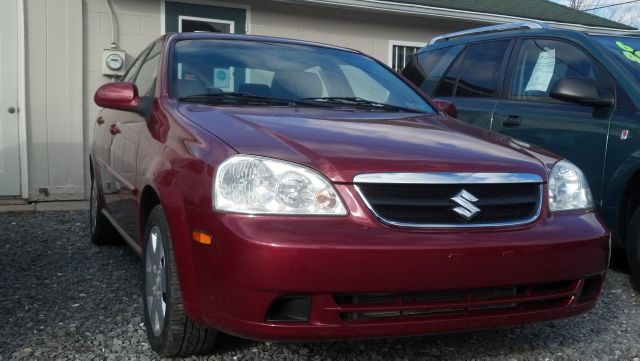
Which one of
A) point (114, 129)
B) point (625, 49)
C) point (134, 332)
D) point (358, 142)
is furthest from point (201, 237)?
point (625, 49)

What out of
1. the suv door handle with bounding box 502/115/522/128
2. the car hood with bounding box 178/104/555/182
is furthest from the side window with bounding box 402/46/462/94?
the car hood with bounding box 178/104/555/182

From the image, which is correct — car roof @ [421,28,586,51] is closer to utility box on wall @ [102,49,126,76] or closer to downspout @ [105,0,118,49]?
utility box on wall @ [102,49,126,76]

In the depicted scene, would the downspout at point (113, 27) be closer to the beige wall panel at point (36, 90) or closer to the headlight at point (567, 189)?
A: the beige wall panel at point (36, 90)

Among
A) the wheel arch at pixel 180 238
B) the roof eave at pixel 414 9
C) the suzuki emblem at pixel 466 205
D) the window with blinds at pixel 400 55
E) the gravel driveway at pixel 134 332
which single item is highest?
the roof eave at pixel 414 9

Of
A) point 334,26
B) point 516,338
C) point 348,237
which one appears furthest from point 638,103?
point 334,26

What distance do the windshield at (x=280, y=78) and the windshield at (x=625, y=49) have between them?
1.50m

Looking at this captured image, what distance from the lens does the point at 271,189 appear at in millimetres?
2359

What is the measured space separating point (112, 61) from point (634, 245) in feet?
19.0

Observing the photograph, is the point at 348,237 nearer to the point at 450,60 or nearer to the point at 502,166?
the point at 502,166

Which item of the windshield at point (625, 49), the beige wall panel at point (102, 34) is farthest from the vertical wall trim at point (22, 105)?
the windshield at point (625, 49)

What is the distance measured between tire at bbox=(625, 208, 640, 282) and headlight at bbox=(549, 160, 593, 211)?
1164 mm

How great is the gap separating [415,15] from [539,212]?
6709 mm

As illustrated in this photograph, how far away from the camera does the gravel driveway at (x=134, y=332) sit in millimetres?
2994

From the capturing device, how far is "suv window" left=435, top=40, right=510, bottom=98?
17.0 feet
